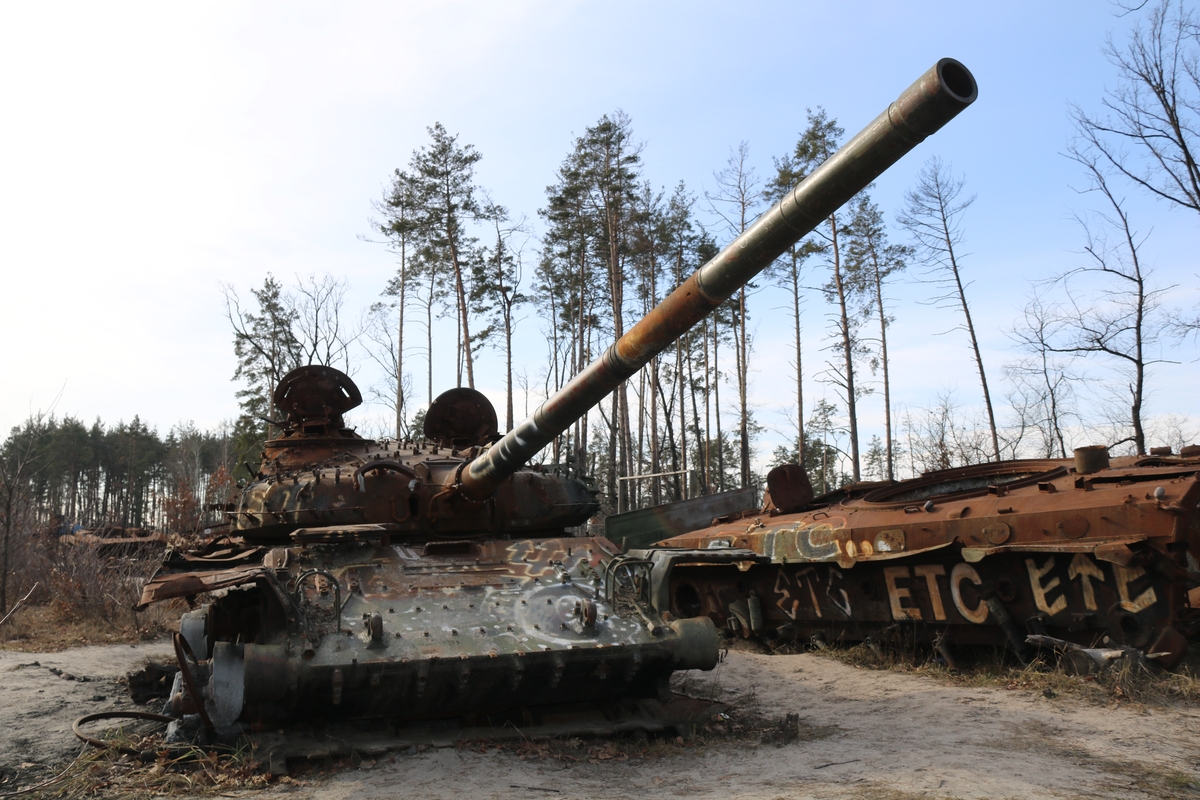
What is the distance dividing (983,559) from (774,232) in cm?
574

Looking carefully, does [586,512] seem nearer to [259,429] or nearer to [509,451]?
[509,451]

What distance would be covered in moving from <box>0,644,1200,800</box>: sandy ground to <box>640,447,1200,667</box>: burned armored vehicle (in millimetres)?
885

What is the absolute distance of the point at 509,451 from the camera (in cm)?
655

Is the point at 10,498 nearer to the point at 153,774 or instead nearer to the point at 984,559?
the point at 153,774

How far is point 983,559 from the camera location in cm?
869

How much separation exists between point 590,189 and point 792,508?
57.6 feet

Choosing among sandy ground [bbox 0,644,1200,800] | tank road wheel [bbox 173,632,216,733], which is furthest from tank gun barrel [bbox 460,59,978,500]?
tank road wheel [bbox 173,632,216,733]

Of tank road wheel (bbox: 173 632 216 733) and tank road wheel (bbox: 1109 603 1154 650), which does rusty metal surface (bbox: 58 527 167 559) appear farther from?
tank road wheel (bbox: 1109 603 1154 650)

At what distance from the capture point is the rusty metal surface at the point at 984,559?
7602mm

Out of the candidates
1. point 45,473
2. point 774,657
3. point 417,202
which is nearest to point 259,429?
point 417,202

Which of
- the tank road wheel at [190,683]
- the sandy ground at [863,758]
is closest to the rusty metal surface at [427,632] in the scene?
the tank road wheel at [190,683]

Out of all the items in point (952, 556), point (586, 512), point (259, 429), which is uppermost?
point (259, 429)

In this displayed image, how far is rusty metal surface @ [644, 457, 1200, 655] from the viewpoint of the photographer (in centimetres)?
760

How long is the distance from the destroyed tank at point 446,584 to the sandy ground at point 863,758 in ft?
1.93
